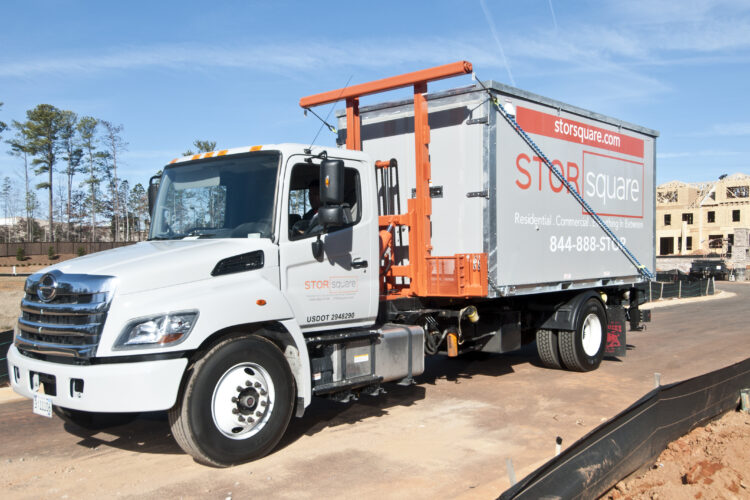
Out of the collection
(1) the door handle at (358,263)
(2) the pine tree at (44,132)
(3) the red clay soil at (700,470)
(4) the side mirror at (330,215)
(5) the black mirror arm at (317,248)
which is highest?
(2) the pine tree at (44,132)

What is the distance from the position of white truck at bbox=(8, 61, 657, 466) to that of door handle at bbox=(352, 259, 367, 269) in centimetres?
1

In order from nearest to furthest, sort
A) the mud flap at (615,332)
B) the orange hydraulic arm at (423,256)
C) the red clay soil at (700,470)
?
the red clay soil at (700,470), the orange hydraulic arm at (423,256), the mud flap at (615,332)

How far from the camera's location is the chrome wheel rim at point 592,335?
9.81 meters

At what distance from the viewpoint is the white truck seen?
5.00m

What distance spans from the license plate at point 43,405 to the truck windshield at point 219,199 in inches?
72.3

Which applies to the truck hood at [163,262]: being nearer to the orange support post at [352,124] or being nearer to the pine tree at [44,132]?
the orange support post at [352,124]

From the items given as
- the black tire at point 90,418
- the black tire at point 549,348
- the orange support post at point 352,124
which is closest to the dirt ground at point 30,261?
the black tire at point 90,418

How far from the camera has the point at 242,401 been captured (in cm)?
534

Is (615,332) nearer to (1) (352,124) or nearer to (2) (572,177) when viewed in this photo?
(2) (572,177)

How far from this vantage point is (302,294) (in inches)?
237

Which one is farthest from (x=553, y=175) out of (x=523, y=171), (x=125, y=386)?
(x=125, y=386)

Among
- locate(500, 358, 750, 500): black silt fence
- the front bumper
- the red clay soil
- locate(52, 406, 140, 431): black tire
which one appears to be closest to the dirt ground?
locate(52, 406, 140, 431): black tire

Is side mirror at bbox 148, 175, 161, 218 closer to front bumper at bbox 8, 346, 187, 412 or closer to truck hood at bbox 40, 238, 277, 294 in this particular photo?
truck hood at bbox 40, 238, 277, 294

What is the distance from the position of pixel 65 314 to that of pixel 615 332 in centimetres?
820
